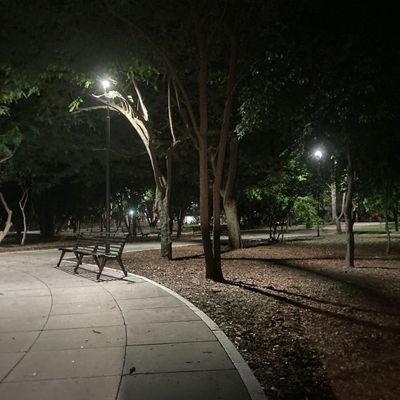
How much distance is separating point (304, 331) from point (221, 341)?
1504mm

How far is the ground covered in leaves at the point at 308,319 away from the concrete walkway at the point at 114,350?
0.40 metres

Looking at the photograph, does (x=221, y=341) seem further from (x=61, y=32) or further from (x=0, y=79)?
(x=0, y=79)

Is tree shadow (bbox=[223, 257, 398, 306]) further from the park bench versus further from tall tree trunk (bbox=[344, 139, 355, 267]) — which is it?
the park bench

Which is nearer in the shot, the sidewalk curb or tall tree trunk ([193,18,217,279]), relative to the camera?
the sidewalk curb

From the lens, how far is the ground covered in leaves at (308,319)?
523cm

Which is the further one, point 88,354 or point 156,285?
point 156,285

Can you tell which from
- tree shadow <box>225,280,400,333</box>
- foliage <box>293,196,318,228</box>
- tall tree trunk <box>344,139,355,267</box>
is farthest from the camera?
foliage <box>293,196,318,228</box>

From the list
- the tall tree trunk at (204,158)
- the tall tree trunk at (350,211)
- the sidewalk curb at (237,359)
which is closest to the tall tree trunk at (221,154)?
the tall tree trunk at (204,158)

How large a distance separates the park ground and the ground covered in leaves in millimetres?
11

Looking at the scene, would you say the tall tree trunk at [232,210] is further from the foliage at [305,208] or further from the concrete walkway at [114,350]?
the concrete walkway at [114,350]

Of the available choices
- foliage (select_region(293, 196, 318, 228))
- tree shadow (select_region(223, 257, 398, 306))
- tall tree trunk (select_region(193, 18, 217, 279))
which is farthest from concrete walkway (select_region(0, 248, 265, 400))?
foliage (select_region(293, 196, 318, 228))

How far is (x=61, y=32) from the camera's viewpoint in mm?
11531

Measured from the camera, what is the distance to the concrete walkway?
15.9 feet

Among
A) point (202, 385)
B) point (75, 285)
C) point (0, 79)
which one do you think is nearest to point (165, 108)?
point (0, 79)
